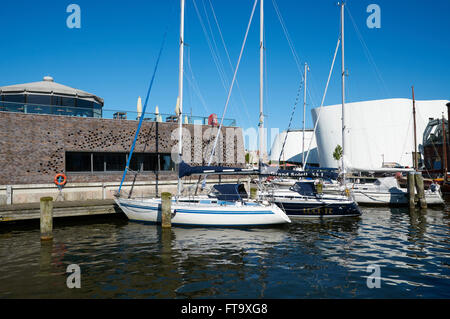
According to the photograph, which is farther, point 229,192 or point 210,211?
point 229,192

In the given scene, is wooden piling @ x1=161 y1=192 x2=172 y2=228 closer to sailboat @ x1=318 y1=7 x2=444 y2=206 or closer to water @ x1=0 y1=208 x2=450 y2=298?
water @ x1=0 y1=208 x2=450 y2=298

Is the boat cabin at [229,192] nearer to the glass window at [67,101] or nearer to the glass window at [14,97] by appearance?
the glass window at [67,101]

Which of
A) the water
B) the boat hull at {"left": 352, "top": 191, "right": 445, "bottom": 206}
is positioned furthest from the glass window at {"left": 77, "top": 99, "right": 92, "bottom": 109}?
the boat hull at {"left": 352, "top": 191, "right": 445, "bottom": 206}

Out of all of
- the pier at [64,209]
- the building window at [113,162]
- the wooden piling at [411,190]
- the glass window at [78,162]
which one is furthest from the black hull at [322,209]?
the glass window at [78,162]

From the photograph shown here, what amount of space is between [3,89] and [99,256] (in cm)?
1896

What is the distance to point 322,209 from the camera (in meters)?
20.7

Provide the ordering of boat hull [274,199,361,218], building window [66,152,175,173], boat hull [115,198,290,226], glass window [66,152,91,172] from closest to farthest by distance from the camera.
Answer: boat hull [115,198,290,226]
boat hull [274,199,361,218]
glass window [66,152,91,172]
building window [66,152,175,173]

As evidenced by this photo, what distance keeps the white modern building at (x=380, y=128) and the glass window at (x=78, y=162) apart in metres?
56.9

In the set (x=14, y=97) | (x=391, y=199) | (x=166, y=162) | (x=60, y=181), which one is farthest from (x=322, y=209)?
(x=14, y=97)

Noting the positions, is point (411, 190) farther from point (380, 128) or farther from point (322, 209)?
point (380, 128)

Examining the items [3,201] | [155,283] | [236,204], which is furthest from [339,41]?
[3,201]

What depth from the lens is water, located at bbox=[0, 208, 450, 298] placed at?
30.8 ft

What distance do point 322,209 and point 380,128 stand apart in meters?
56.2

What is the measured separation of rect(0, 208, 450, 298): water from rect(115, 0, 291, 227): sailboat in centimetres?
54
